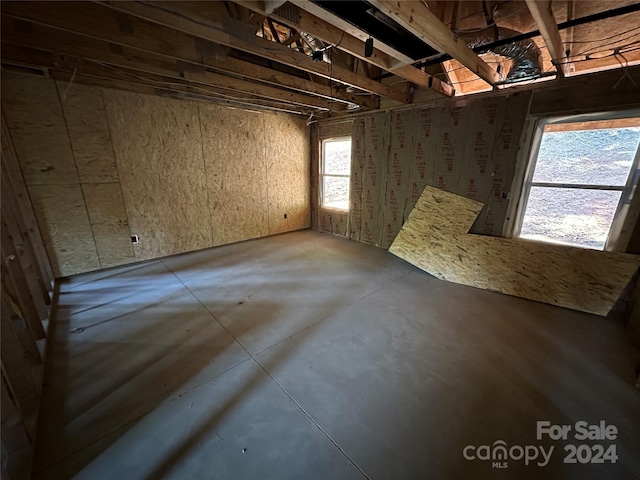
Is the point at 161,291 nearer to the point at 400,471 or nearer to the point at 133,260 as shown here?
the point at 133,260

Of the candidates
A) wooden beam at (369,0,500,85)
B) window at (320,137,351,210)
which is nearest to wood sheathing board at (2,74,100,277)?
wooden beam at (369,0,500,85)

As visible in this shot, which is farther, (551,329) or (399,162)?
(399,162)

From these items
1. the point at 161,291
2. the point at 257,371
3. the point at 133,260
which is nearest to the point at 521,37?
the point at 257,371

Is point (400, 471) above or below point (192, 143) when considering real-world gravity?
below

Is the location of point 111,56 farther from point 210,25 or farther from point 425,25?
point 425,25

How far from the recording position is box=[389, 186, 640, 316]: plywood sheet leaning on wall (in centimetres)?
236

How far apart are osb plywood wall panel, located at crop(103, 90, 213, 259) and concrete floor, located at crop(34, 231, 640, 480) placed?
3.58ft

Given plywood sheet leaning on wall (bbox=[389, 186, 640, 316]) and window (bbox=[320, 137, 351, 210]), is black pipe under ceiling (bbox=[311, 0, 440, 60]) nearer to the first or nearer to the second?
plywood sheet leaning on wall (bbox=[389, 186, 640, 316])

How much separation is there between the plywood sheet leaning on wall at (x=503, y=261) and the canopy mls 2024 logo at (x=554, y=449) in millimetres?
1547

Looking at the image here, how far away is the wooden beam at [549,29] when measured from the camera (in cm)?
143

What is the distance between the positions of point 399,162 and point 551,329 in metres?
2.70

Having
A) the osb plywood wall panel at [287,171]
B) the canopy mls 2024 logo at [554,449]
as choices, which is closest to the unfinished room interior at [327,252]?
the canopy mls 2024 logo at [554,449]

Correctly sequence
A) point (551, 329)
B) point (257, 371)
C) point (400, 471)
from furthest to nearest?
point (551, 329)
point (257, 371)
point (400, 471)

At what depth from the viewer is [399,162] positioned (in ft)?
12.5
